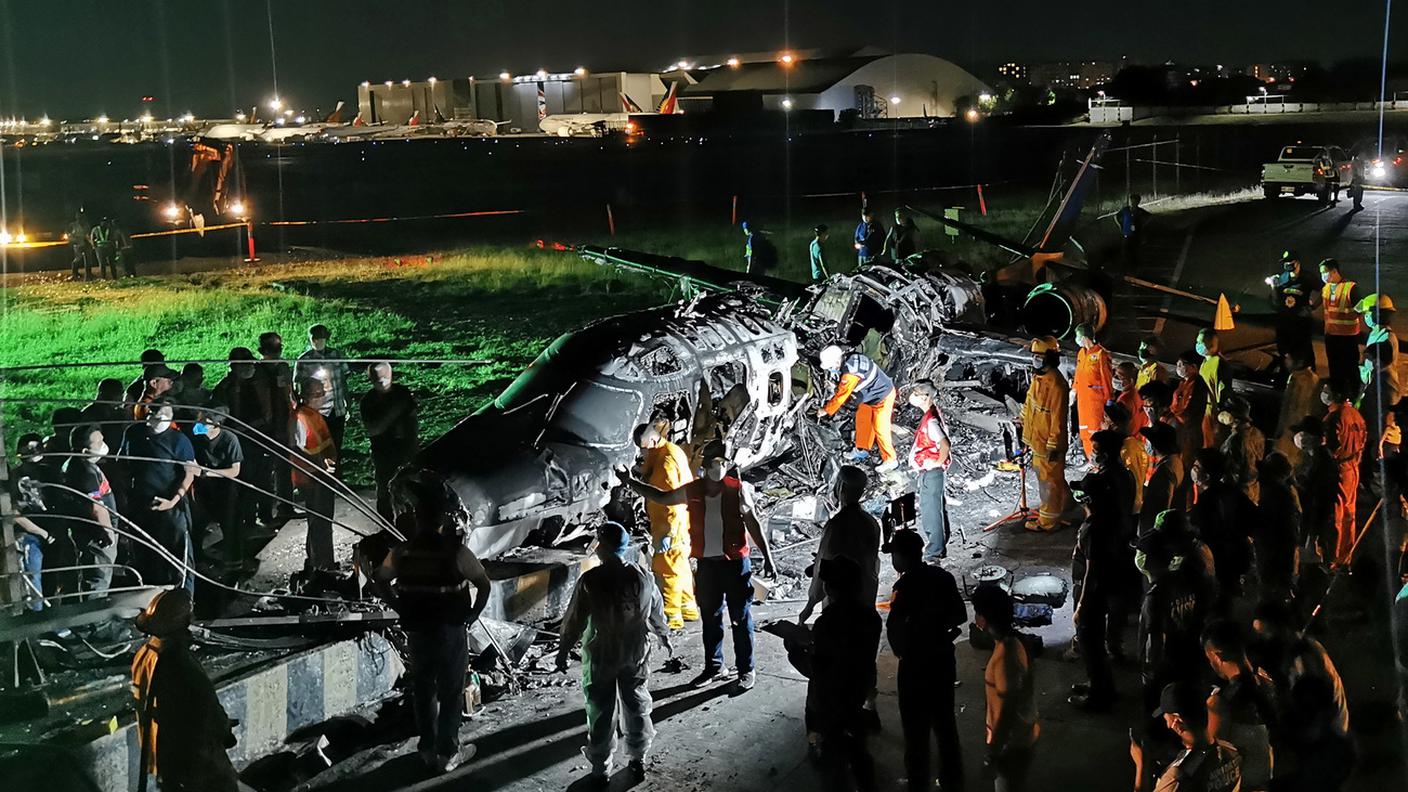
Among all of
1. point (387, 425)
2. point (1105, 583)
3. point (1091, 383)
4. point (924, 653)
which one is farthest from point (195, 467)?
point (1091, 383)

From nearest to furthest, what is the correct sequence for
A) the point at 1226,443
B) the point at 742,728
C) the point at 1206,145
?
the point at 742,728, the point at 1226,443, the point at 1206,145

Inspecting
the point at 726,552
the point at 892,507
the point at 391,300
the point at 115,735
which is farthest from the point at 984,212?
the point at 115,735

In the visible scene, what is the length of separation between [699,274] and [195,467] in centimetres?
759

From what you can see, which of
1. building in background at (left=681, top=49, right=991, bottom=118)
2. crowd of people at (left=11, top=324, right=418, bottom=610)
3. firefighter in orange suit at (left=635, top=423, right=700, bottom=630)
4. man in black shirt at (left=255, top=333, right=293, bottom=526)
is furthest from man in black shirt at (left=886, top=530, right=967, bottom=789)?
building in background at (left=681, top=49, right=991, bottom=118)

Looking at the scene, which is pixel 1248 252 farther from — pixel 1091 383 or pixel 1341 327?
pixel 1091 383

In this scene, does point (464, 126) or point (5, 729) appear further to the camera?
point (464, 126)

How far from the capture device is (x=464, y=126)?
235 feet

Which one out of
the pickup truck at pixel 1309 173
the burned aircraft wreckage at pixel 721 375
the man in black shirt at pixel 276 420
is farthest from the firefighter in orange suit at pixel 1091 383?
the pickup truck at pixel 1309 173

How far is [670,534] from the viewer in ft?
26.8

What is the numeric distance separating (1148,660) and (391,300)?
1927cm

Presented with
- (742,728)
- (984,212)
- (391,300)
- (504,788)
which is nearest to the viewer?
(504,788)

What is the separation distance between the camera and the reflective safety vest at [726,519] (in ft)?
23.9

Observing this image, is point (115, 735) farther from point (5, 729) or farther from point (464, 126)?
point (464, 126)

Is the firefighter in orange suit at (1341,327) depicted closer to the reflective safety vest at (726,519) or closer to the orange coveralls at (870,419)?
the orange coveralls at (870,419)
